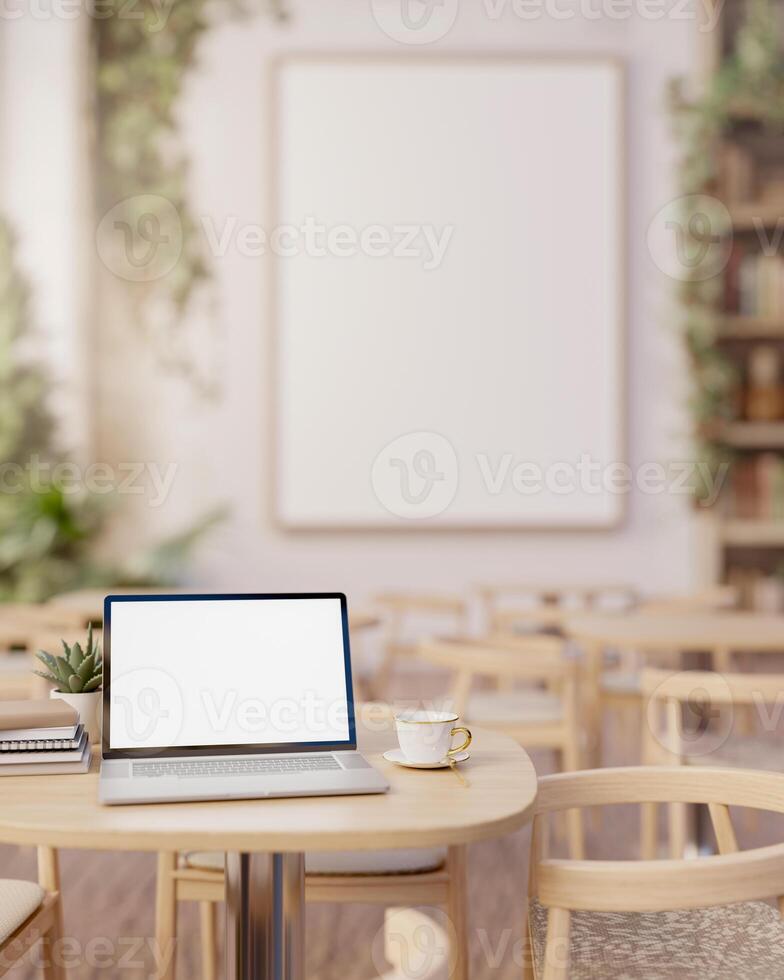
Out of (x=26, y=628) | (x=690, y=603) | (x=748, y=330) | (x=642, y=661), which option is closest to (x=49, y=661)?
(x=26, y=628)

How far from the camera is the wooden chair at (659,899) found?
118 centimetres

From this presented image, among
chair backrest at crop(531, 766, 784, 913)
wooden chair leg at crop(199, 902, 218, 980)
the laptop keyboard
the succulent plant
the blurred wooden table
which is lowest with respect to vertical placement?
wooden chair leg at crop(199, 902, 218, 980)

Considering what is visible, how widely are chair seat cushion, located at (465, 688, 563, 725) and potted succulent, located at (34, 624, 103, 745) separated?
1.65 meters

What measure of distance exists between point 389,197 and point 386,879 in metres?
4.71

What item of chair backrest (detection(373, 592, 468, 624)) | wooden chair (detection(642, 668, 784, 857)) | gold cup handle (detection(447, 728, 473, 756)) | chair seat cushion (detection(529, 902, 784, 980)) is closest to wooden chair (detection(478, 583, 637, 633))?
chair backrest (detection(373, 592, 468, 624))

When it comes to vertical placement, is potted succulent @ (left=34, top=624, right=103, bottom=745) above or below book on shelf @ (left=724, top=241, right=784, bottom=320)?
below

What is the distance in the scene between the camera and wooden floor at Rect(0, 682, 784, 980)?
2.31m

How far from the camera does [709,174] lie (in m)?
5.52

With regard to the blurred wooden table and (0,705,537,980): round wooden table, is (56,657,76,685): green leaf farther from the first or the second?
the blurred wooden table

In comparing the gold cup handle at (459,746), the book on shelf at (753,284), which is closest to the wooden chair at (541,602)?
the book on shelf at (753,284)

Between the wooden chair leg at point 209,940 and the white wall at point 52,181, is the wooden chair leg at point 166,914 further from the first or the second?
the white wall at point 52,181

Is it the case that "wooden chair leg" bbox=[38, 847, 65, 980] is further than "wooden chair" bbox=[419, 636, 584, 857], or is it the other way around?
"wooden chair" bbox=[419, 636, 584, 857]

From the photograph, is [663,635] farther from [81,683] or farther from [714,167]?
[714,167]

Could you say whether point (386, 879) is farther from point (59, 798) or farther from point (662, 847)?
point (662, 847)
